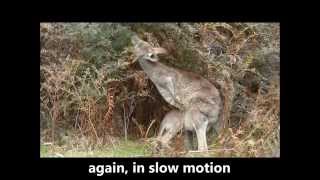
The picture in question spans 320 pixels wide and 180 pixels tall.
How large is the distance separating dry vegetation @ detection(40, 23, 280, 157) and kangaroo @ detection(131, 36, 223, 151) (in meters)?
0.11

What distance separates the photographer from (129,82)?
11.5 m

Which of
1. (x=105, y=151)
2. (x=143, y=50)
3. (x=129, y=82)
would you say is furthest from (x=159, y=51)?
(x=105, y=151)

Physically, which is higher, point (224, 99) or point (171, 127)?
point (224, 99)

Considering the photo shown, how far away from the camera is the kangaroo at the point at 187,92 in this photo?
37.1ft

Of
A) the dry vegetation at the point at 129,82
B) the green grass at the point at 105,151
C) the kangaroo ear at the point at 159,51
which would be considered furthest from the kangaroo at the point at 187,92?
the green grass at the point at 105,151

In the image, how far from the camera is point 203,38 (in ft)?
37.6

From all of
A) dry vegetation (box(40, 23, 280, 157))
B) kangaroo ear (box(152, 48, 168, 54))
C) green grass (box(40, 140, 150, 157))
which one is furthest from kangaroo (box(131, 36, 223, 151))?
green grass (box(40, 140, 150, 157))

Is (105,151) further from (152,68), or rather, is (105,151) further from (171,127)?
(152,68)

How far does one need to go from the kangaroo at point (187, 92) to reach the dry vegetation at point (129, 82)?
0.35 feet

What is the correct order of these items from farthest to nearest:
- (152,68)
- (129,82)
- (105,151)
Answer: (129,82) → (152,68) → (105,151)

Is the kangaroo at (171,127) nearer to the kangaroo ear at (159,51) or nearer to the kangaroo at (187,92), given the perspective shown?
the kangaroo at (187,92)

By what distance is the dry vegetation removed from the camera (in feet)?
37.1

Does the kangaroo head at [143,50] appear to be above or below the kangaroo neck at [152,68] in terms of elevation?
above

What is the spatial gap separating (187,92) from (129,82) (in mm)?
757
